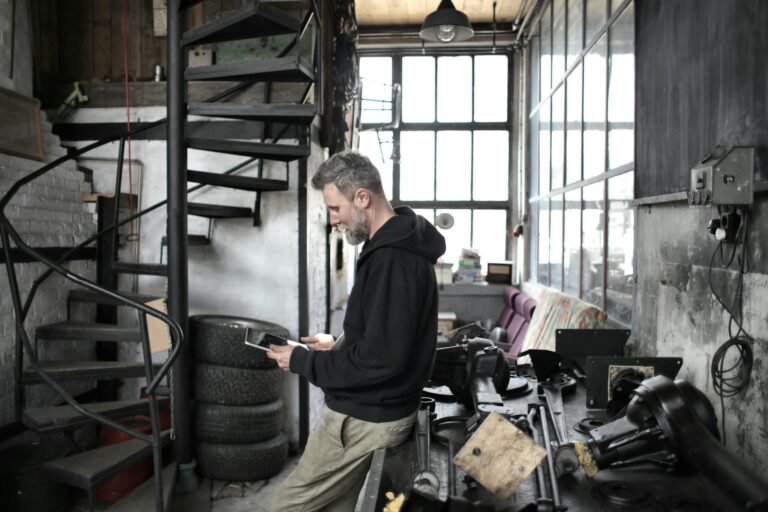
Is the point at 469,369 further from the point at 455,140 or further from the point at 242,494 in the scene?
the point at 455,140

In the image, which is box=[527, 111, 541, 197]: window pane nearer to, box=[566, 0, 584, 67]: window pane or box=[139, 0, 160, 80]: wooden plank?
box=[566, 0, 584, 67]: window pane

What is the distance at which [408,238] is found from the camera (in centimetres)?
190

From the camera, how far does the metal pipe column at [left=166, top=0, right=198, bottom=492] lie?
11.8 ft

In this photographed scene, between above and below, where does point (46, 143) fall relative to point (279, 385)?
above

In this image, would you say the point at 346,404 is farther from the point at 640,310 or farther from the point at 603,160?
the point at 603,160

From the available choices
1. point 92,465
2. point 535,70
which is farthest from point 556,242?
point 92,465

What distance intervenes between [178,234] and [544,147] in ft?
16.9

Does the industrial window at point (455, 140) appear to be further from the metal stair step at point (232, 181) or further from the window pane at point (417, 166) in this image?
the metal stair step at point (232, 181)

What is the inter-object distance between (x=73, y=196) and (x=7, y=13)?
1333mm

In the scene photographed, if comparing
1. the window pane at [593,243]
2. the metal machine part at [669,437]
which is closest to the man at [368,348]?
the metal machine part at [669,437]

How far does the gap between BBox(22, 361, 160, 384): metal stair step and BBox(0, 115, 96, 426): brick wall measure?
40 centimetres

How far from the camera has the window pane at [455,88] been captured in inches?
356

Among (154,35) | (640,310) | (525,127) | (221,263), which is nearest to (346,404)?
(640,310)

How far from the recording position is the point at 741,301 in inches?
93.8
